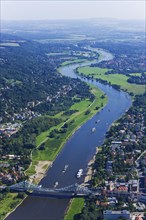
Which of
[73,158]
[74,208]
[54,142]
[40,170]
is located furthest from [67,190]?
[54,142]

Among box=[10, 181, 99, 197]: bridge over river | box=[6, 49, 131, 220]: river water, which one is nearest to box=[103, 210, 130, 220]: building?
box=[6, 49, 131, 220]: river water

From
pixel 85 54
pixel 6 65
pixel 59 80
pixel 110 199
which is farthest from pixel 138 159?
pixel 85 54

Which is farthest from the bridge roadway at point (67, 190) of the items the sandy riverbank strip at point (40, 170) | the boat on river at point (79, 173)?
the boat on river at point (79, 173)

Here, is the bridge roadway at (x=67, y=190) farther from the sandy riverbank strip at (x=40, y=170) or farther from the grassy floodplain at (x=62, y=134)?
the grassy floodplain at (x=62, y=134)

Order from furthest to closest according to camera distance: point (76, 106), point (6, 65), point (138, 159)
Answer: point (6, 65), point (76, 106), point (138, 159)

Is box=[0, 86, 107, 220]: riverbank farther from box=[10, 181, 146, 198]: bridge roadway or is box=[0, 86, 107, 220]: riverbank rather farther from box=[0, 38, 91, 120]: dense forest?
box=[0, 38, 91, 120]: dense forest

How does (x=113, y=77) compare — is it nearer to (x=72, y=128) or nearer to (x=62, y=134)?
(x=72, y=128)

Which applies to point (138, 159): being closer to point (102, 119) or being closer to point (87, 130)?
point (87, 130)
